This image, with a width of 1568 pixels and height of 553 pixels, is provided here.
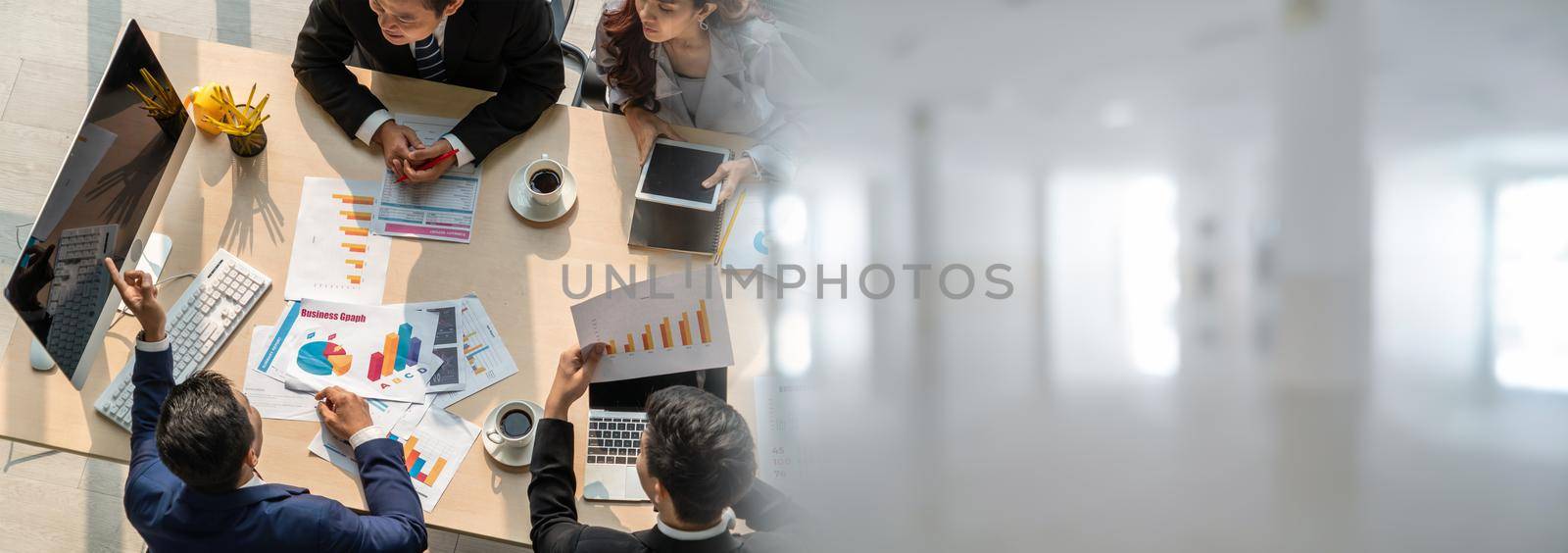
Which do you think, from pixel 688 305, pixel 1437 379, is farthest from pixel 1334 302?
pixel 688 305

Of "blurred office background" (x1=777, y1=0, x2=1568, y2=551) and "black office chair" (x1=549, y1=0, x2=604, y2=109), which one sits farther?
"black office chair" (x1=549, y1=0, x2=604, y2=109)

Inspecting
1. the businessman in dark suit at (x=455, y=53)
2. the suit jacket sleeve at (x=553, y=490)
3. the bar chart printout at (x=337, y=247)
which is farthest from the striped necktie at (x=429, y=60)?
the suit jacket sleeve at (x=553, y=490)

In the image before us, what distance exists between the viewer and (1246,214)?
0.66 feet

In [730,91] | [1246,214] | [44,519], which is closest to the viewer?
[1246,214]

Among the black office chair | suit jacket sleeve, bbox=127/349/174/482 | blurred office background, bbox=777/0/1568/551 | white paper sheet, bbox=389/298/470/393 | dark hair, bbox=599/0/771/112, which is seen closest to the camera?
blurred office background, bbox=777/0/1568/551

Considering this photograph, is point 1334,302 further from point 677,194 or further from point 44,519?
point 44,519

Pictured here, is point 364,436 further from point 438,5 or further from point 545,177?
point 438,5

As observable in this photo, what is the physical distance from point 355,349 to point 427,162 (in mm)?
302

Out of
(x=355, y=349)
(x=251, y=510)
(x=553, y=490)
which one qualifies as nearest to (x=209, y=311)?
(x=355, y=349)

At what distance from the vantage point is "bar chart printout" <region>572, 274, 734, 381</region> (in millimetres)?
1072

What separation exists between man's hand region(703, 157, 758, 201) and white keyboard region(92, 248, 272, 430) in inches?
26.7

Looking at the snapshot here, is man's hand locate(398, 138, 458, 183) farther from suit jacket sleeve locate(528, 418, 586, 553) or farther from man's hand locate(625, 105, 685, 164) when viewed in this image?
suit jacket sleeve locate(528, 418, 586, 553)

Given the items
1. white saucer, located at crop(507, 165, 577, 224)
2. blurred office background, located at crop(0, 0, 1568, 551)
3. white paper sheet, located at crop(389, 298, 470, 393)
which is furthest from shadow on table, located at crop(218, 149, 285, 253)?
blurred office background, located at crop(0, 0, 1568, 551)

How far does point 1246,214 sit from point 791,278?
13 centimetres
